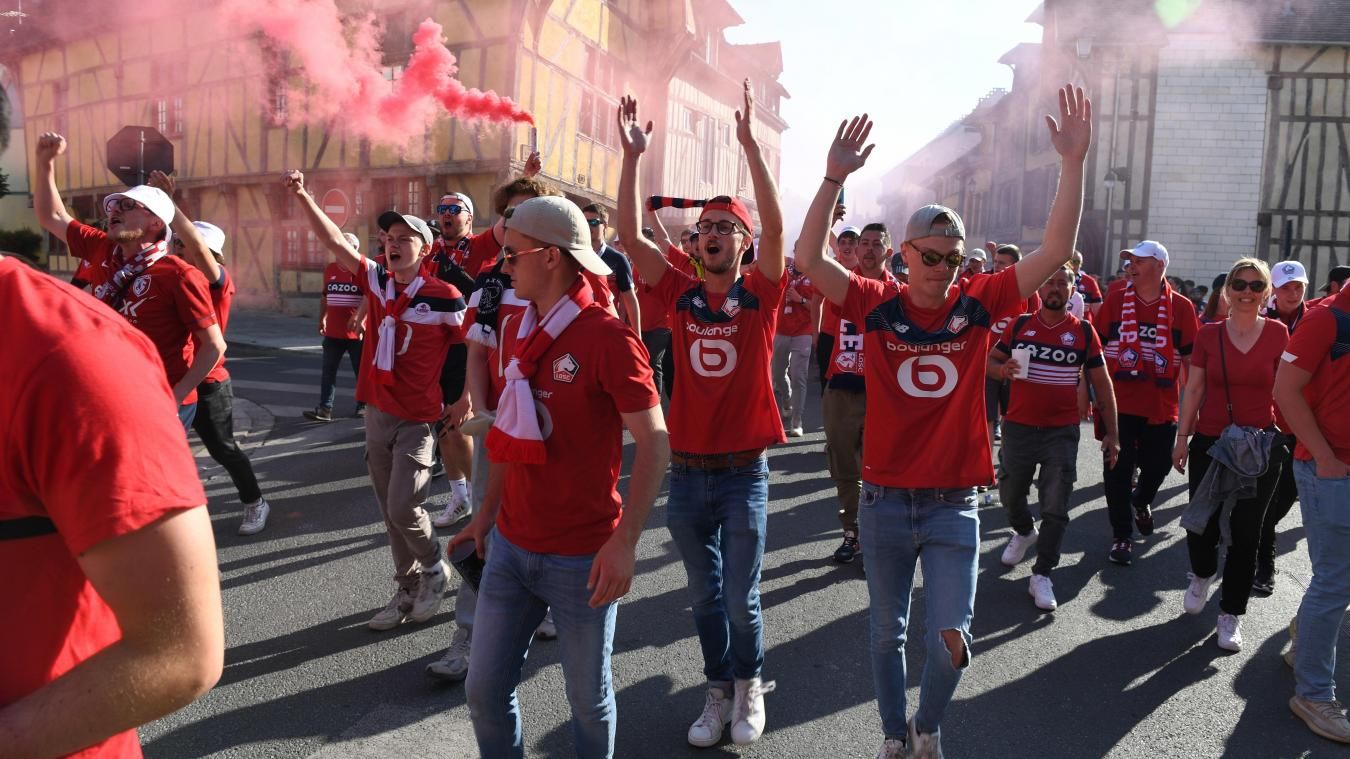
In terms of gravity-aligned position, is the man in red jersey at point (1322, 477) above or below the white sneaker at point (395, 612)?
above

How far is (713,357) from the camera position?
3527mm

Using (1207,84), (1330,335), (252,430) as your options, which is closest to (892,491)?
(1330,335)

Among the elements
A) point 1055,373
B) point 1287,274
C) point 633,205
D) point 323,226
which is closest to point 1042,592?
point 1055,373

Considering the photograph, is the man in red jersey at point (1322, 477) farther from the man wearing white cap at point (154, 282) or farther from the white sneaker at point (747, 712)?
the man wearing white cap at point (154, 282)

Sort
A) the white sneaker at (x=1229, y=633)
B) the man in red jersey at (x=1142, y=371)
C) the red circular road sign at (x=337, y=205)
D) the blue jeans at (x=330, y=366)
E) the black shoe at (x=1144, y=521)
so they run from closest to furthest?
1. the white sneaker at (x=1229, y=633)
2. the man in red jersey at (x=1142, y=371)
3. the black shoe at (x=1144, y=521)
4. the blue jeans at (x=330, y=366)
5. the red circular road sign at (x=337, y=205)

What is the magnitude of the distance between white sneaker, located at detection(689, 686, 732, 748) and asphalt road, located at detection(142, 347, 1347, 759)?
66 mm

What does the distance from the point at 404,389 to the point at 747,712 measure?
2.21m

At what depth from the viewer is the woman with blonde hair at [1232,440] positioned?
14.6 ft

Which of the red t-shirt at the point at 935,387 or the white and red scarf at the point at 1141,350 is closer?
the red t-shirt at the point at 935,387

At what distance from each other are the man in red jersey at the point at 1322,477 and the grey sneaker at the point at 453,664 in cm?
347

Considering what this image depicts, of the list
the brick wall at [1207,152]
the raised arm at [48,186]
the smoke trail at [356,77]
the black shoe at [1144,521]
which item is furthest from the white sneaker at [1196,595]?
the brick wall at [1207,152]

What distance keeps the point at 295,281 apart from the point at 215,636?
22.8 m

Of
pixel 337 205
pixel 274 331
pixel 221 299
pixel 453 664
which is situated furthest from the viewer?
pixel 274 331

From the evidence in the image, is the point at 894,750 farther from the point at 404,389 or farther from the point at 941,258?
the point at 404,389
